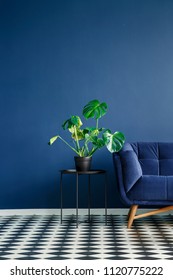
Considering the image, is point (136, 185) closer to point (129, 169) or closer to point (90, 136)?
point (129, 169)

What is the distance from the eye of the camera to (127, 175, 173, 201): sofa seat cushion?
614 centimetres

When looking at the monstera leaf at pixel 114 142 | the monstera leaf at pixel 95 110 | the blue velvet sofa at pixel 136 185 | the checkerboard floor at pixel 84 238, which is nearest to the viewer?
the checkerboard floor at pixel 84 238

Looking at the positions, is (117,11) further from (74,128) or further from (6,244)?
(6,244)

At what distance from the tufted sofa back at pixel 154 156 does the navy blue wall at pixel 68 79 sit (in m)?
0.35

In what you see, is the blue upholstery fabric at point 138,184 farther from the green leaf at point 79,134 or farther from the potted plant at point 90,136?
the green leaf at point 79,134

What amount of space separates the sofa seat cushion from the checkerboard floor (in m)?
0.32

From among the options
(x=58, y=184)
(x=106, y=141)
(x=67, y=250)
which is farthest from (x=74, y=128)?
(x=67, y=250)

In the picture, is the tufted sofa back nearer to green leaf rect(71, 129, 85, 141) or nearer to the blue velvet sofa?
the blue velvet sofa

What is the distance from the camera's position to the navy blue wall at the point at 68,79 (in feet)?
23.7

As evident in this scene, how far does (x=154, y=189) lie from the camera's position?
6145mm

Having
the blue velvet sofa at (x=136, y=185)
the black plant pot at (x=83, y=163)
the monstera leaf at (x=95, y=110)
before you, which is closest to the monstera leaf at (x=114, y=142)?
the blue velvet sofa at (x=136, y=185)

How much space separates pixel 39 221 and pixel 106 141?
47.1 inches

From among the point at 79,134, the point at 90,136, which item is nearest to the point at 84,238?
the point at 90,136

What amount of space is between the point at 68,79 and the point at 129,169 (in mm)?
1610
